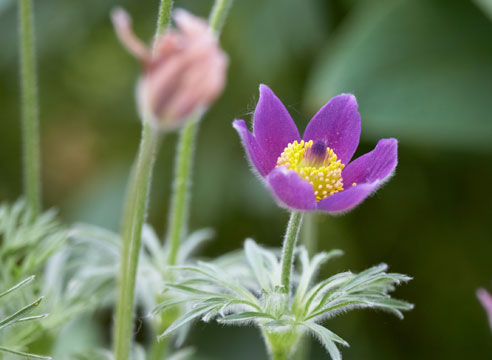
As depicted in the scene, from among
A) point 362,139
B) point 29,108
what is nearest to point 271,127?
point 29,108

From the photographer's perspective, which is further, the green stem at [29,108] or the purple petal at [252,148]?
the green stem at [29,108]

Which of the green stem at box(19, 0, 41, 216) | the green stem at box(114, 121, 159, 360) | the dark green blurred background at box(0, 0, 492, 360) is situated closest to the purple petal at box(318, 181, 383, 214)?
the green stem at box(114, 121, 159, 360)

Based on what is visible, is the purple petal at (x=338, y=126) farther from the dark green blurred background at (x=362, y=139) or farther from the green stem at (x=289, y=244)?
the dark green blurred background at (x=362, y=139)

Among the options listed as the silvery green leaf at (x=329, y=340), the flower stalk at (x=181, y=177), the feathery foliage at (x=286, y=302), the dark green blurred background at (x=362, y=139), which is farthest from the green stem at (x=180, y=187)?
the dark green blurred background at (x=362, y=139)

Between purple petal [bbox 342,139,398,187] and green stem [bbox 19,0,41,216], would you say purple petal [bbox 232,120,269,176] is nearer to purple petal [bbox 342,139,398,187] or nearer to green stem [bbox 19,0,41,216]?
purple petal [bbox 342,139,398,187]

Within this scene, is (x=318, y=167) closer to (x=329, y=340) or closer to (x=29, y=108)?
(x=329, y=340)

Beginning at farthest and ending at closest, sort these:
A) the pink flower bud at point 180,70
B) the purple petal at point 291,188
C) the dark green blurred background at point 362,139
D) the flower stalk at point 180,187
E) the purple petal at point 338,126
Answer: the dark green blurred background at point 362,139 < the flower stalk at point 180,187 < the purple petal at point 338,126 < the purple petal at point 291,188 < the pink flower bud at point 180,70
